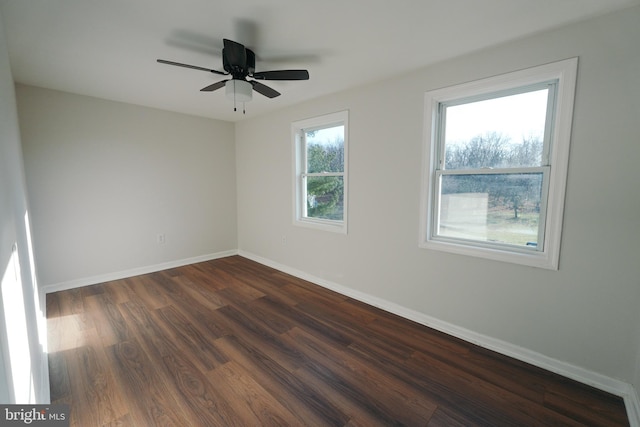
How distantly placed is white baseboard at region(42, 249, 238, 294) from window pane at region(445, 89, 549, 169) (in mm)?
4035

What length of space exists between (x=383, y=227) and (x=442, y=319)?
1.03m

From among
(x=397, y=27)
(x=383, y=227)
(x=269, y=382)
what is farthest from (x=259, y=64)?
(x=269, y=382)

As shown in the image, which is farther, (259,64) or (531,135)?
(259,64)

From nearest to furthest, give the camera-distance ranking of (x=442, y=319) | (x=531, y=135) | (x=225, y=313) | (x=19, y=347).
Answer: (x=19, y=347) < (x=531, y=135) < (x=442, y=319) < (x=225, y=313)

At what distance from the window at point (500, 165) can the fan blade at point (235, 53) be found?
1.63 meters

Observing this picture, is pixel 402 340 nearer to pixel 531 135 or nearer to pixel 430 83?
pixel 531 135

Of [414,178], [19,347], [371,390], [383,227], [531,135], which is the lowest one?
[371,390]

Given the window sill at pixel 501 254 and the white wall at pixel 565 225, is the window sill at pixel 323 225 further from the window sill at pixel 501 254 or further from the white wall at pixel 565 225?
the window sill at pixel 501 254

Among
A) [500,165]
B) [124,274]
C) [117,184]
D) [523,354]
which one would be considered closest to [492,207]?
[500,165]

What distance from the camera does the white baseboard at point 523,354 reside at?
1.75 meters

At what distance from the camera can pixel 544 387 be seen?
1878mm

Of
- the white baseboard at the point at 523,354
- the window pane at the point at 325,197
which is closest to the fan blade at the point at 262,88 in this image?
the window pane at the point at 325,197

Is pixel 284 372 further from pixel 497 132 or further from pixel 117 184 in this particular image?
pixel 117 184

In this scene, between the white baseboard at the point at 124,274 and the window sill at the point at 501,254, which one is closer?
the window sill at the point at 501,254
